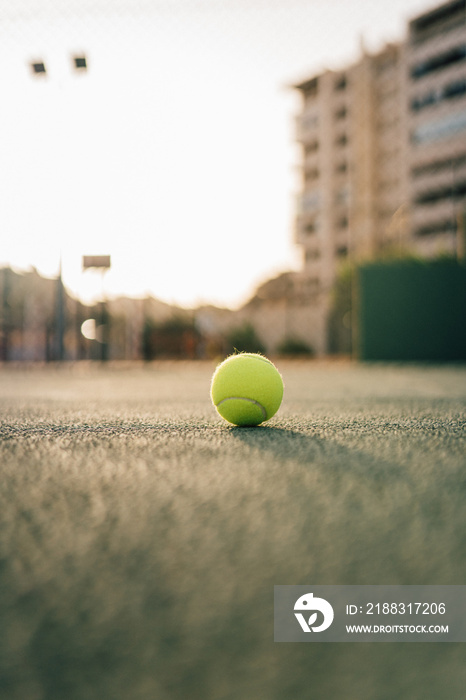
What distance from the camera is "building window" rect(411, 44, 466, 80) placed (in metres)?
37.5

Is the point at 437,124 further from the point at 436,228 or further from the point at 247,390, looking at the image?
the point at 247,390

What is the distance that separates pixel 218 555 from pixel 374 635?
291mm

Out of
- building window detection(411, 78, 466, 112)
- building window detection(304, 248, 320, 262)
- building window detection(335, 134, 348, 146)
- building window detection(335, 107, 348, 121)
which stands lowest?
building window detection(304, 248, 320, 262)

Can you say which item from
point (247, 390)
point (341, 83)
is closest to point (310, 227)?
point (341, 83)

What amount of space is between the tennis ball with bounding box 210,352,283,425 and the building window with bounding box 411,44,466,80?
1646 inches

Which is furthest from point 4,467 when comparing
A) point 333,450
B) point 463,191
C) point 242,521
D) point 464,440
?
point 463,191

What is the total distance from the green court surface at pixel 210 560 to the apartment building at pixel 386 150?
122ft

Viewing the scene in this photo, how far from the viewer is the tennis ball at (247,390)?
8.53 feet

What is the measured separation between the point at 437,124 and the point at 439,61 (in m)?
A: 3.98

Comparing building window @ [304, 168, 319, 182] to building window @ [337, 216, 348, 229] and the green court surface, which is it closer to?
building window @ [337, 216, 348, 229]

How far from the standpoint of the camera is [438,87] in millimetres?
38625

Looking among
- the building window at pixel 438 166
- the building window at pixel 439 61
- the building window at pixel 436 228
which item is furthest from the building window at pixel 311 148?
the building window at pixel 436 228

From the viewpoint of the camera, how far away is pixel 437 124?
39.0 metres

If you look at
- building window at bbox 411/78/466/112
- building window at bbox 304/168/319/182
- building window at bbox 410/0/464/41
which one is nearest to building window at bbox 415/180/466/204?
building window at bbox 411/78/466/112
